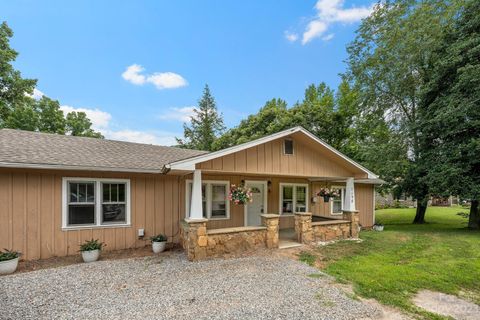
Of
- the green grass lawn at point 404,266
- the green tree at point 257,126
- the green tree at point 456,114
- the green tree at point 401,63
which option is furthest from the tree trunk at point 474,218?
the green tree at point 257,126

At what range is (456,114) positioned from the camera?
1073 cm

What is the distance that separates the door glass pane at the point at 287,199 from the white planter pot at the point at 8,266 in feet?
27.4

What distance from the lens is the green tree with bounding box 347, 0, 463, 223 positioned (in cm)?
1280

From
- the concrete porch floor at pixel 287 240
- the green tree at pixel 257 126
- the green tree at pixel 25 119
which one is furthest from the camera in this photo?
the green tree at pixel 25 119

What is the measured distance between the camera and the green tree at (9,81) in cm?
1346

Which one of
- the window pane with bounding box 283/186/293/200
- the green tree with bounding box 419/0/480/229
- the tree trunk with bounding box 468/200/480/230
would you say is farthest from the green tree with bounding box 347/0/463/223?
the window pane with bounding box 283/186/293/200

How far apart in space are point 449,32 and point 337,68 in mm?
6783

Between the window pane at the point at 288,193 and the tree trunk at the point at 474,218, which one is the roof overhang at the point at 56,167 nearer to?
the window pane at the point at 288,193

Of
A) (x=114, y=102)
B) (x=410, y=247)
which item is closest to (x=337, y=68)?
(x=410, y=247)

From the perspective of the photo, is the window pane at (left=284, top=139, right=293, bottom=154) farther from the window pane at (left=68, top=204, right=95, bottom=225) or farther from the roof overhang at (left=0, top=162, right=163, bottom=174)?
the window pane at (left=68, top=204, right=95, bottom=225)

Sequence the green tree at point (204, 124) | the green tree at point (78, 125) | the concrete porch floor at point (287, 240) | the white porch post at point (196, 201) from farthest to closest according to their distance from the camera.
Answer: the green tree at point (204, 124), the green tree at point (78, 125), the concrete porch floor at point (287, 240), the white porch post at point (196, 201)

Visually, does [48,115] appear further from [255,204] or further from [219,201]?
[255,204]

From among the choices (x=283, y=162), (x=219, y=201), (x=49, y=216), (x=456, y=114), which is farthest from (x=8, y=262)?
(x=456, y=114)

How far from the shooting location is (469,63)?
36.1 ft
